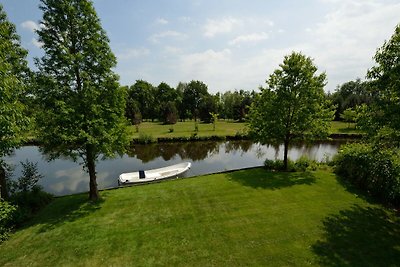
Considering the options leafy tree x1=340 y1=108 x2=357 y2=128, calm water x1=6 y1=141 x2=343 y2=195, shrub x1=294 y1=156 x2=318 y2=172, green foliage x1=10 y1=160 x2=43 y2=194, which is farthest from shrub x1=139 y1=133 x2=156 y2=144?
leafy tree x1=340 y1=108 x2=357 y2=128

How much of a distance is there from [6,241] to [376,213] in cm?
1995

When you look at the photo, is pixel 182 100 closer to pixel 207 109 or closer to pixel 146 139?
pixel 207 109

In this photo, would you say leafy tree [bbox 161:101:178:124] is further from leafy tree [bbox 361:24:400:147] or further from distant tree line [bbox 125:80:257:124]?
leafy tree [bbox 361:24:400:147]

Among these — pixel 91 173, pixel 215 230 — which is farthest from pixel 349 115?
pixel 91 173

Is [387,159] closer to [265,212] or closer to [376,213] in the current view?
[376,213]

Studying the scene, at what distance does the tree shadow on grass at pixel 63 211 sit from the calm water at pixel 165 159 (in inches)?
338

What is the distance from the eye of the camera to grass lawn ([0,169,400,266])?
36.3 feet

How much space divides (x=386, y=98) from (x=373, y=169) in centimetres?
626

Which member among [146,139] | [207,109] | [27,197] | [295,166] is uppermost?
[207,109]

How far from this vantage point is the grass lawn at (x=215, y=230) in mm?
11073

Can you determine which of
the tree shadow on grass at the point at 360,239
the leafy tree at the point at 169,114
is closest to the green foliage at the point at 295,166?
the tree shadow on grass at the point at 360,239

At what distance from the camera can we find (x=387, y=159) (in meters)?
16.4

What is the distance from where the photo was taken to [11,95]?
11422mm

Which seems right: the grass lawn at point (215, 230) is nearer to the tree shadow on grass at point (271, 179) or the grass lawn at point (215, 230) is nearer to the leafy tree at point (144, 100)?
the tree shadow on grass at point (271, 179)
